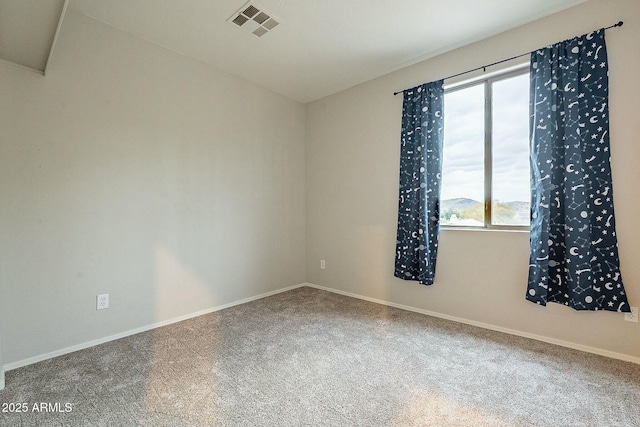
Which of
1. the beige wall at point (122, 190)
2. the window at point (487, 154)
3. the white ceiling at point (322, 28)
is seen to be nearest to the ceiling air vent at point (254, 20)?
→ the white ceiling at point (322, 28)

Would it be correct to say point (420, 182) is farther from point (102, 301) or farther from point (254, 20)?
point (102, 301)

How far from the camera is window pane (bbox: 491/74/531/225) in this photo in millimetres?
2535

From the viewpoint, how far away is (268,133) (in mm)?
3686

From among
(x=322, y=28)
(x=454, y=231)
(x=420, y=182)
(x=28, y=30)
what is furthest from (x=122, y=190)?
(x=454, y=231)

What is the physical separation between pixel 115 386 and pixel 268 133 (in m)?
2.84

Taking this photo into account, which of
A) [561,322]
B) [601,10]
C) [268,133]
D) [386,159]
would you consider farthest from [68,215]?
[601,10]

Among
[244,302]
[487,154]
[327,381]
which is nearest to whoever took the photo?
[327,381]

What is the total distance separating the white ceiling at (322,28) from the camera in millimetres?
2252

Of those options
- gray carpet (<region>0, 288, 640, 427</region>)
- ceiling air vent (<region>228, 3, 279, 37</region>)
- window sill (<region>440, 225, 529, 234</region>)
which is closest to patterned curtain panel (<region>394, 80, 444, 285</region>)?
window sill (<region>440, 225, 529, 234</region>)

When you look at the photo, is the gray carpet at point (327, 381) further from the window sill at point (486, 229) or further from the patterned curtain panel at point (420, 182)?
the window sill at point (486, 229)

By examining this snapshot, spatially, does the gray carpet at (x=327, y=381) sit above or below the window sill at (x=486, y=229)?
below

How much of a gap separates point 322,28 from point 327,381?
2.68m

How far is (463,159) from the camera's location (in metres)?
2.90

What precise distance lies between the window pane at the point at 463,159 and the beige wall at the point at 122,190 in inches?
80.6
